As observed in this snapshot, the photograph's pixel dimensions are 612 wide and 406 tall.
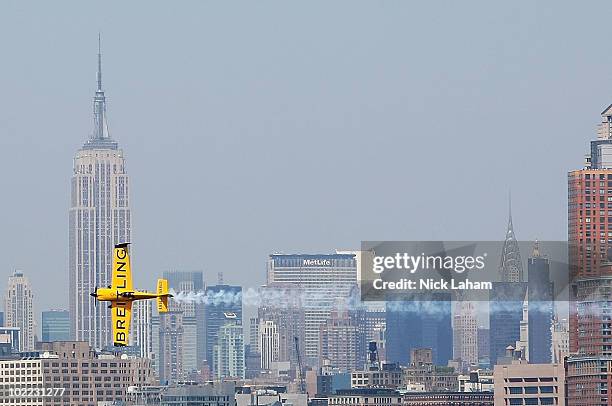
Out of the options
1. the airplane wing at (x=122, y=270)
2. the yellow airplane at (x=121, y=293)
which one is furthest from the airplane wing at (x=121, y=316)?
the airplane wing at (x=122, y=270)

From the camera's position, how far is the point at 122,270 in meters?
120

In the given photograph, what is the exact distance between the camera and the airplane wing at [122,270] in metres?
120

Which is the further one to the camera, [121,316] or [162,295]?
[121,316]

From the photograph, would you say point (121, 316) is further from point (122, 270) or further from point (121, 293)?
point (122, 270)

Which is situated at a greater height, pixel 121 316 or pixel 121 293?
pixel 121 293

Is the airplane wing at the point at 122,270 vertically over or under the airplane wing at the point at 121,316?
over

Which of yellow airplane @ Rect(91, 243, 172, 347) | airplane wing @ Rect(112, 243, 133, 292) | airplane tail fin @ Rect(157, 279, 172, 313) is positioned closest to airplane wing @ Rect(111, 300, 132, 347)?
yellow airplane @ Rect(91, 243, 172, 347)

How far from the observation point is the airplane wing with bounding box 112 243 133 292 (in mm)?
120125

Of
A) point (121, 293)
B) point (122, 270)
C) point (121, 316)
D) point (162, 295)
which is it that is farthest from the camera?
point (121, 316)

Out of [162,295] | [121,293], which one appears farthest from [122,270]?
[162,295]

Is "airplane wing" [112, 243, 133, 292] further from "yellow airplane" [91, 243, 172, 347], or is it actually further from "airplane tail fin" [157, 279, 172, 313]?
"airplane tail fin" [157, 279, 172, 313]


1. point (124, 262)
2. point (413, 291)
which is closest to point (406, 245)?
point (413, 291)

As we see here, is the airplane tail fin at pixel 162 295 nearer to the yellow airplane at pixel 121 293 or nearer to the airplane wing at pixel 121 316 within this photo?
the yellow airplane at pixel 121 293

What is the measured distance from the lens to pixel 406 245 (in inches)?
7731
